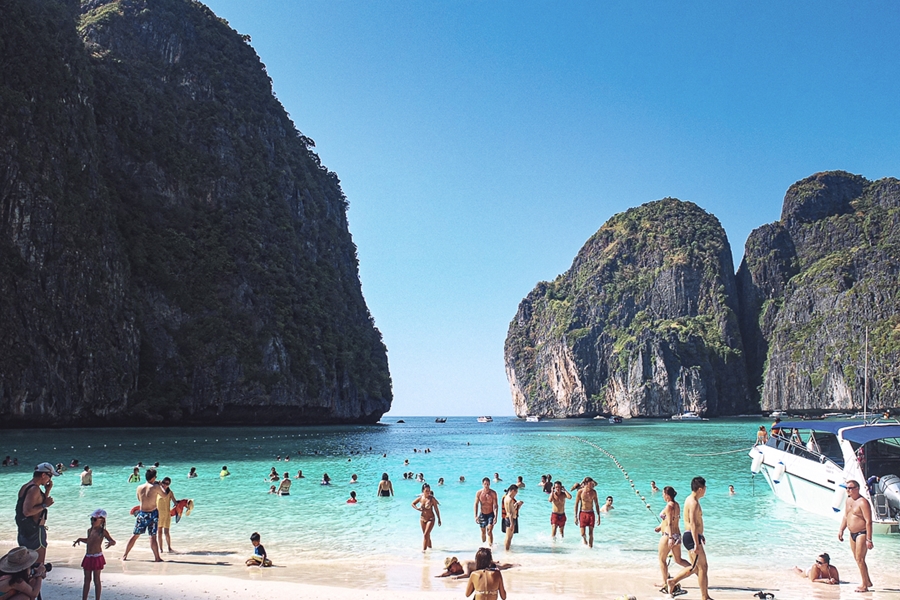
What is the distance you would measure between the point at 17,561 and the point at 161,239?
2806 inches

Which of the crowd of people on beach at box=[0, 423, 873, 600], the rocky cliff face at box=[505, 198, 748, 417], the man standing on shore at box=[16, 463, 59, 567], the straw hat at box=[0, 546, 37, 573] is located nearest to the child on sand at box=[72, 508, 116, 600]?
the crowd of people on beach at box=[0, 423, 873, 600]

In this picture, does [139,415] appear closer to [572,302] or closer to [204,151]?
[204,151]

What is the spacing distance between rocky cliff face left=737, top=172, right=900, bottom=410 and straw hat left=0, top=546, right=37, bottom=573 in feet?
397

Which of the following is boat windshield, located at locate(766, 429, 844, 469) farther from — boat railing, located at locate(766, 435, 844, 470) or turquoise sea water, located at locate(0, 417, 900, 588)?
turquoise sea water, located at locate(0, 417, 900, 588)

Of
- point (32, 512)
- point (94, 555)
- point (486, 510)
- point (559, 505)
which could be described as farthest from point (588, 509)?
point (32, 512)

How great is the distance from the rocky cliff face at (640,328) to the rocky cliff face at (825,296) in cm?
712

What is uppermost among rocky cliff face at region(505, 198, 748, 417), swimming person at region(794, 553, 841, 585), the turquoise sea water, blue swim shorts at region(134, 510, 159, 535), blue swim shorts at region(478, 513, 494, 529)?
rocky cliff face at region(505, 198, 748, 417)

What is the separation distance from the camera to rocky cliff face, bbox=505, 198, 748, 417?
136250 mm

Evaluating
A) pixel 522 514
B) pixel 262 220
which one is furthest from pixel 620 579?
pixel 262 220

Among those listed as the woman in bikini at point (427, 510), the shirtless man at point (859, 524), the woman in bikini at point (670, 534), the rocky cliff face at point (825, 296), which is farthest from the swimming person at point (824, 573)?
the rocky cliff face at point (825, 296)

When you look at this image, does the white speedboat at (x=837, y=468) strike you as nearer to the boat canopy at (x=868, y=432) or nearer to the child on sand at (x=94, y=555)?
the boat canopy at (x=868, y=432)

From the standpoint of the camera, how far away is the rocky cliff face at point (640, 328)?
13625 centimetres

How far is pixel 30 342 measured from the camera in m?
50.8

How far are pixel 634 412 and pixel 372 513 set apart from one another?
420 ft
